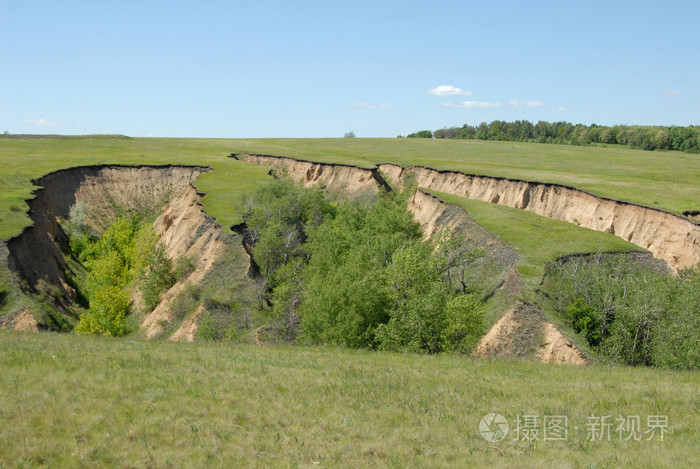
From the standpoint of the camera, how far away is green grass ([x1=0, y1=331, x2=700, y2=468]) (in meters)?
12.0

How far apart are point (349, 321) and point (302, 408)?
15.1 m

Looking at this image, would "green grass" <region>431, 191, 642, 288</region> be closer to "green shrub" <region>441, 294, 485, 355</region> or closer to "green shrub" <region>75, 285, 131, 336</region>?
"green shrub" <region>441, 294, 485, 355</region>

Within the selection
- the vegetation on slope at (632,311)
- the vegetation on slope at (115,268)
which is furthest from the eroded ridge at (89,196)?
the vegetation on slope at (632,311)

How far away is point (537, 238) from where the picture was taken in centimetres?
4041

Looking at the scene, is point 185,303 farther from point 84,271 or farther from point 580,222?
point 580,222

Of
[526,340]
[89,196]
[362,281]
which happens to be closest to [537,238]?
[526,340]

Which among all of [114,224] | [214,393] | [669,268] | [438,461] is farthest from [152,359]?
[114,224]

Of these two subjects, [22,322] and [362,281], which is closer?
[362,281]

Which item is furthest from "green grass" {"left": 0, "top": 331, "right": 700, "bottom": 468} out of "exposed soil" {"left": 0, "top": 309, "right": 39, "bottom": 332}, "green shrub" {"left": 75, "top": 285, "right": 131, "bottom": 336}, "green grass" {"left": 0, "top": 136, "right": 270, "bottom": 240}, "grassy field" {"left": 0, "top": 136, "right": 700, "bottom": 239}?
"grassy field" {"left": 0, "top": 136, "right": 700, "bottom": 239}

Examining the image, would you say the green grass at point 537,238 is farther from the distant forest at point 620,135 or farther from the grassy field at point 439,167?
the distant forest at point 620,135

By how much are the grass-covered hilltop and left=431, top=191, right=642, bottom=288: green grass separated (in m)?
0.27

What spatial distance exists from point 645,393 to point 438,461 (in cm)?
919

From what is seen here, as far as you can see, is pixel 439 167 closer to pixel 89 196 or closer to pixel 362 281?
pixel 362 281

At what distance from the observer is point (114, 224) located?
214 feet
